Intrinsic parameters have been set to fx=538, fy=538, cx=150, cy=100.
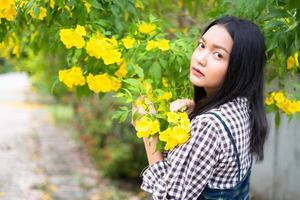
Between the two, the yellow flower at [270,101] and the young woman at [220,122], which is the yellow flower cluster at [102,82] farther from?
the yellow flower at [270,101]

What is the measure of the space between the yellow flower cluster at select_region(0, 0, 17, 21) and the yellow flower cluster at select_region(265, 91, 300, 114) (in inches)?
45.5

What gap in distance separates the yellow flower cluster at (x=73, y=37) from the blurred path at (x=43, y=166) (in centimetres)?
381

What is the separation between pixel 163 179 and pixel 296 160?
8.69ft

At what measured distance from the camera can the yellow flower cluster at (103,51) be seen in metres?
2.04

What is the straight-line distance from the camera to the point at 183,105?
6.31 ft

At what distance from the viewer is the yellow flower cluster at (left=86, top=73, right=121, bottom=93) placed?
211 centimetres

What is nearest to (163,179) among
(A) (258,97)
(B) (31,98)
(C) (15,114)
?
(A) (258,97)

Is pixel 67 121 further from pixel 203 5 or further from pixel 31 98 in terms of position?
pixel 203 5

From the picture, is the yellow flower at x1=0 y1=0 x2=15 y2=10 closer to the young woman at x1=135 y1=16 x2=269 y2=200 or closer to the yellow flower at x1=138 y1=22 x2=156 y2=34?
the yellow flower at x1=138 y1=22 x2=156 y2=34

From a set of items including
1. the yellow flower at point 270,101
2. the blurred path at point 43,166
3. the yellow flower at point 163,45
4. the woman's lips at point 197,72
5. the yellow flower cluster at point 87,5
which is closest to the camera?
the woman's lips at point 197,72

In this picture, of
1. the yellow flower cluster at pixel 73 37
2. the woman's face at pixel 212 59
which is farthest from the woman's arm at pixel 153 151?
the yellow flower cluster at pixel 73 37

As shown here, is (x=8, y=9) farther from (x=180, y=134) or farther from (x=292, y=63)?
(x=292, y=63)

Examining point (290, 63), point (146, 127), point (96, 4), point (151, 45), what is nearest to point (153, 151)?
point (146, 127)

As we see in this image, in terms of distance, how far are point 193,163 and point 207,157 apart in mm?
49
